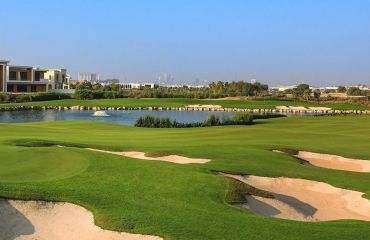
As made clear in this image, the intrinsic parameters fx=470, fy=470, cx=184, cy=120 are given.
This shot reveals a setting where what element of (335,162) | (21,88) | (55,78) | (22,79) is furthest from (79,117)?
(55,78)

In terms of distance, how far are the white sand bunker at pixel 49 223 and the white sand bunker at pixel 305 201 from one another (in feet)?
16.9

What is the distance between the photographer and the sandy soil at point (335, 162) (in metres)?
23.9

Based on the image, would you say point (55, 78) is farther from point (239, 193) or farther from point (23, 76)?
point (239, 193)

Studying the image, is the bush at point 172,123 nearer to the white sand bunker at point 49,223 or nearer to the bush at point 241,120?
the bush at point 241,120

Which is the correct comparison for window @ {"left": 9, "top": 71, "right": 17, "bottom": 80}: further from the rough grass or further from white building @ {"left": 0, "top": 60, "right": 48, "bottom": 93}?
the rough grass

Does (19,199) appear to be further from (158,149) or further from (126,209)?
(158,149)

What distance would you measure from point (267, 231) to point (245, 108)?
11126cm

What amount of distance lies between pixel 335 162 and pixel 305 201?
9.42 m

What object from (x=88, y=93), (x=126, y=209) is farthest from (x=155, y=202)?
(x=88, y=93)

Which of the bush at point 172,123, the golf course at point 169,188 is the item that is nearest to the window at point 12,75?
the bush at point 172,123

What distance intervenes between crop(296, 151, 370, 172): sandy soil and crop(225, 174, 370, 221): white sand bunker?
22.2 feet

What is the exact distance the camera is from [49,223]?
442 inches

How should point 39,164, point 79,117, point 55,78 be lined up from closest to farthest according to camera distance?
point 39,164 < point 79,117 < point 55,78

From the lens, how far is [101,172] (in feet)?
50.9
